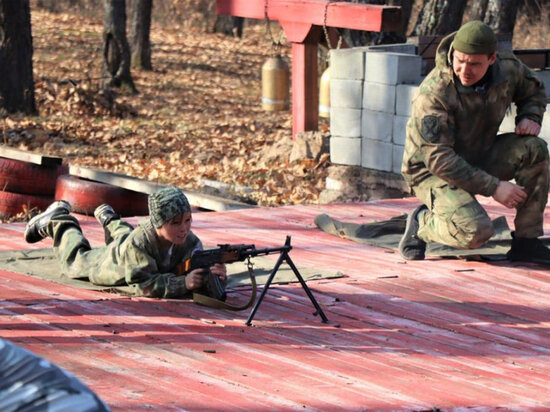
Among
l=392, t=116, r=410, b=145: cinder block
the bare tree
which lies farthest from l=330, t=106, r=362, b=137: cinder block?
the bare tree

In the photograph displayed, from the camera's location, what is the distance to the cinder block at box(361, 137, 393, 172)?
37.3ft

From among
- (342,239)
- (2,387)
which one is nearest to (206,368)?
(2,387)

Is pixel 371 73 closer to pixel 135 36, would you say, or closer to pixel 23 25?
pixel 23 25

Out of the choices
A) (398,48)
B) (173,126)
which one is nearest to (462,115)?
(398,48)

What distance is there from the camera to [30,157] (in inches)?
447

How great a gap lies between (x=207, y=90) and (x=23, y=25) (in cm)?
667

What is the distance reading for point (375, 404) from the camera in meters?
4.60

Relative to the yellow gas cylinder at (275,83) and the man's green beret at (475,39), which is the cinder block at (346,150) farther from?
the yellow gas cylinder at (275,83)

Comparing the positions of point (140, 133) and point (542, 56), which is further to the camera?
point (140, 133)

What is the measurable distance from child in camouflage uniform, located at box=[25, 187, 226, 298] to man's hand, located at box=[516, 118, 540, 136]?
7.66 feet

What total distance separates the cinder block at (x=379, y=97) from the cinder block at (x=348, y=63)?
14 centimetres

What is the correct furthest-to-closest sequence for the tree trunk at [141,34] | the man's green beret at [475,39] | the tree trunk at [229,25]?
the tree trunk at [229,25] → the tree trunk at [141,34] → the man's green beret at [475,39]

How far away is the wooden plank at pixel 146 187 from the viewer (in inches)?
393

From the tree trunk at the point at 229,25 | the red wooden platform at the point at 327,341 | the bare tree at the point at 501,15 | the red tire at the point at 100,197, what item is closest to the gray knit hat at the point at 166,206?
the red wooden platform at the point at 327,341
